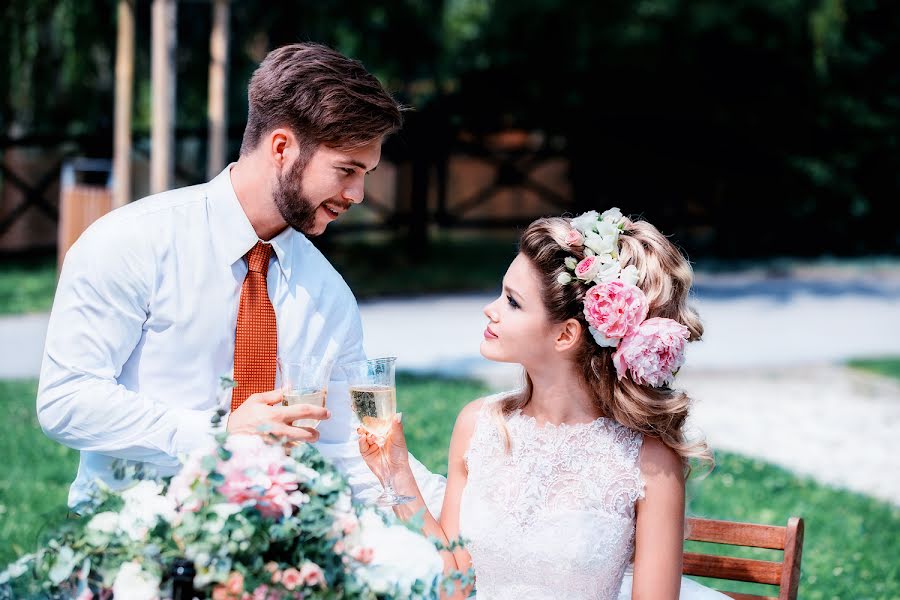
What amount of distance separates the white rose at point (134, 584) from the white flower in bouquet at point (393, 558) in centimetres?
35

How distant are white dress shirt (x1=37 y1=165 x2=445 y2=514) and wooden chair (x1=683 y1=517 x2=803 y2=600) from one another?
2.70 ft

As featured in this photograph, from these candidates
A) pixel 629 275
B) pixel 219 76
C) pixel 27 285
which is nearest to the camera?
pixel 629 275

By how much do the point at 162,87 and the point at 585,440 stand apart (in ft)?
17.6

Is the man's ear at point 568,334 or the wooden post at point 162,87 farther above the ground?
the wooden post at point 162,87

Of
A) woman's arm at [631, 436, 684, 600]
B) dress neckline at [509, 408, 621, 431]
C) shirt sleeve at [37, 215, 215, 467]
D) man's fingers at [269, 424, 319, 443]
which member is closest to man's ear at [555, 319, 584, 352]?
dress neckline at [509, 408, 621, 431]

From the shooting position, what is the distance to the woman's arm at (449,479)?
302cm

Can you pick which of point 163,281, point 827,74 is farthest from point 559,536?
point 827,74

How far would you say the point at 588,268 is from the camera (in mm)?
3131

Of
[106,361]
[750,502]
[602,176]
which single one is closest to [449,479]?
[106,361]

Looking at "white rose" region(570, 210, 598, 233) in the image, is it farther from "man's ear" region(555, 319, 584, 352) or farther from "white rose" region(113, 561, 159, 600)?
"white rose" region(113, 561, 159, 600)

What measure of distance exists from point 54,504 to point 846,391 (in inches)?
263

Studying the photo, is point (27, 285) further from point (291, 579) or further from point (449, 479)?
point (291, 579)

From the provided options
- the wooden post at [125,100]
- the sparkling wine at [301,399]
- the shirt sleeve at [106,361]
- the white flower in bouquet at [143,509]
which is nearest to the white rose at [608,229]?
the sparkling wine at [301,399]

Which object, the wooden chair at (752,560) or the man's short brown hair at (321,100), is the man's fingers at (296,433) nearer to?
the man's short brown hair at (321,100)
